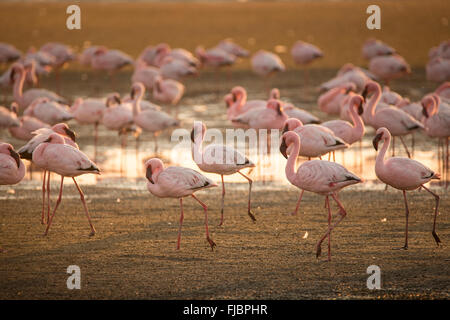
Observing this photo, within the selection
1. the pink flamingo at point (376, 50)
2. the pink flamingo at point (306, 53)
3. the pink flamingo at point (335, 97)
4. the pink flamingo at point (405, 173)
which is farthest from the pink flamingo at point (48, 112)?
the pink flamingo at point (376, 50)

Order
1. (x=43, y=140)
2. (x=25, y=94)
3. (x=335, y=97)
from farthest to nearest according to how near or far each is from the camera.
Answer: (x=25, y=94), (x=335, y=97), (x=43, y=140)

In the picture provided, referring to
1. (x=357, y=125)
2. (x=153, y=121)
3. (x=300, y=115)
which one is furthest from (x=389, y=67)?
(x=357, y=125)

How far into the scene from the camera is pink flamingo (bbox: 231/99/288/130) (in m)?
11.6

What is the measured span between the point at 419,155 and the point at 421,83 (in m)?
8.36

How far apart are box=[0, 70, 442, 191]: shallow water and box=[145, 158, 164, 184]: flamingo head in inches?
104

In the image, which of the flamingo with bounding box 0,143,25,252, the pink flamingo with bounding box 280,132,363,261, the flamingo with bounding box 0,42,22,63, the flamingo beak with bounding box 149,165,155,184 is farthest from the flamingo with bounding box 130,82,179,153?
the flamingo with bounding box 0,42,22,63

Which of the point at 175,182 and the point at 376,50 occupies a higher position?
the point at 376,50

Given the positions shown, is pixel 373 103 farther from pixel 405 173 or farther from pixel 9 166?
pixel 9 166

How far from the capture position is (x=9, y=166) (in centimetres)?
828

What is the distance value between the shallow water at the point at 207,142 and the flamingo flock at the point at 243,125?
0.29 metres

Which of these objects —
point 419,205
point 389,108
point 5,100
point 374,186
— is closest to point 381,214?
Result: point 419,205

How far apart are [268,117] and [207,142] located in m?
2.13

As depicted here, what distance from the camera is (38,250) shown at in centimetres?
777
